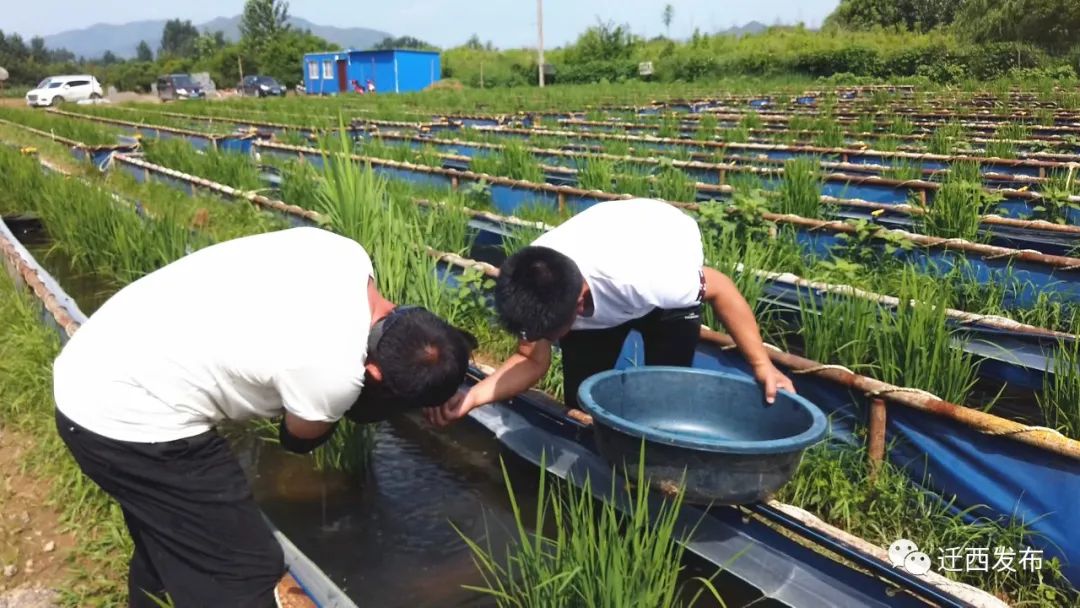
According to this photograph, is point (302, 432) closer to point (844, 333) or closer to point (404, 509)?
point (404, 509)

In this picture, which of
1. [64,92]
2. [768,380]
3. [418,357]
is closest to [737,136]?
[768,380]

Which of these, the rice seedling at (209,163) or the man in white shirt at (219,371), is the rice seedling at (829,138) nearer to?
the rice seedling at (209,163)

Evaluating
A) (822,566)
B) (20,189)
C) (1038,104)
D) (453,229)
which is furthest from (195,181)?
(1038,104)

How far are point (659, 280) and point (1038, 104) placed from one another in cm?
1325

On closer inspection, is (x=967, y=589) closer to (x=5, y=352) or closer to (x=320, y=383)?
(x=320, y=383)

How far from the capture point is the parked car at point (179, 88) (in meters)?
33.2

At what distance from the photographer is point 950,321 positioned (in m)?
3.13

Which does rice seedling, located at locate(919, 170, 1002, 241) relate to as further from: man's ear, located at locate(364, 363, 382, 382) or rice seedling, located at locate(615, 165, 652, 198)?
man's ear, located at locate(364, 363, 382, 382)

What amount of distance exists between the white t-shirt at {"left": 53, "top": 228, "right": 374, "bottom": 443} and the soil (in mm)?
1070

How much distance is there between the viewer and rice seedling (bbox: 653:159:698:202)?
18.4 feet

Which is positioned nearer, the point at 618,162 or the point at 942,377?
the point at 942,377

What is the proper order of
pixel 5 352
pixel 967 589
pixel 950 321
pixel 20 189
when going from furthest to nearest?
pixel 20 189 < pixel 5 352 < pixel 950 321 < pixel 967 589

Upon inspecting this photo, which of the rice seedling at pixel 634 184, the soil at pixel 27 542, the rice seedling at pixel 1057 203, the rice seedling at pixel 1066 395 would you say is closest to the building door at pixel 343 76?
the rice seedling at pixel 634 184

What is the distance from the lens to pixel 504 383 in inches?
91.8
